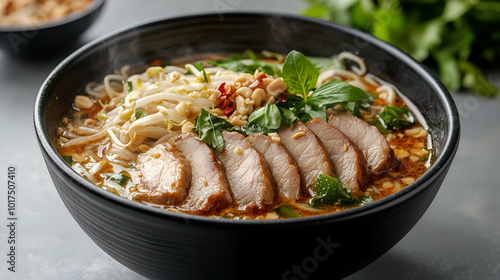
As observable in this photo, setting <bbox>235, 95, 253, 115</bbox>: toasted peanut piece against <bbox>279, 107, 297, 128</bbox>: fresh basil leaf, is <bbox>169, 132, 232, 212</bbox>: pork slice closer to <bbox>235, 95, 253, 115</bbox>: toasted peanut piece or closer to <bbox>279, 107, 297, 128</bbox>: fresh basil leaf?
<bbox>235, 95, 253, 115</bbox>: toasted peanut piece

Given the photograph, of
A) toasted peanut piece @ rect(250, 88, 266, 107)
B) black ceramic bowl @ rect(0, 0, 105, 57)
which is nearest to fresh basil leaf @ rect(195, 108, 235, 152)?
toasted peanut piece @ rect(250, 88, 266, 107)

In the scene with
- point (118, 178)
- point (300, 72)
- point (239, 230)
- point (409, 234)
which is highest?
point (300, 72)

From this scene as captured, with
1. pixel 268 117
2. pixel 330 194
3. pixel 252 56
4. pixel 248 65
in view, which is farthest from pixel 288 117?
pixel 252 56

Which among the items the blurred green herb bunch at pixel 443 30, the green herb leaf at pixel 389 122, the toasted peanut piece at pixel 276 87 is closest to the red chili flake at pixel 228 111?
the toasted peanut piece at pixel 276 87

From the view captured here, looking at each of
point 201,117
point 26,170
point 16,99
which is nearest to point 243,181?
point 201,117

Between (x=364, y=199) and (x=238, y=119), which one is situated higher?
(x=238, y=119)

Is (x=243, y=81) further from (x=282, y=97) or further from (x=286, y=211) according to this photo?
(x=286, y=211)

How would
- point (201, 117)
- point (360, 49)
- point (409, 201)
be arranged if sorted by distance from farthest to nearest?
1. point (360, 49)
2. point (201, 117)
3. point (409, 201)

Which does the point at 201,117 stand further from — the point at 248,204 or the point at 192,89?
the point at 248,204
